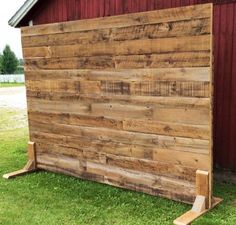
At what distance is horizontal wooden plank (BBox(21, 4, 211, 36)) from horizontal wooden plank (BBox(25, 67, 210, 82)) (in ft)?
1.77

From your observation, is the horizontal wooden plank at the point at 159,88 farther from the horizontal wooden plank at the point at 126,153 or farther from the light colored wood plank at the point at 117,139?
the horizontal wooden plank at the point at 126,153

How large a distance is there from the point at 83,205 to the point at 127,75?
162cm

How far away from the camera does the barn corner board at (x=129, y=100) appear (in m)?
3.94

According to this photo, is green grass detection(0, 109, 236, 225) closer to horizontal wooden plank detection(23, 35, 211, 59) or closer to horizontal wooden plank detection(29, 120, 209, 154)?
horizontal wooden plank detection(29, 120, 209, 154)

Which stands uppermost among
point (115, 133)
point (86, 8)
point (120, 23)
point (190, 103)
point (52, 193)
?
point (86, 8)

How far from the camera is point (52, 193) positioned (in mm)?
4805

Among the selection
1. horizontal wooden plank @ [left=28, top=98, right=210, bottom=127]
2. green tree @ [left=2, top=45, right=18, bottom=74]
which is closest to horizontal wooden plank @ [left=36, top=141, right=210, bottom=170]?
horizontal wooden plank @ [left=28, top=98, right=210, bottom=127]

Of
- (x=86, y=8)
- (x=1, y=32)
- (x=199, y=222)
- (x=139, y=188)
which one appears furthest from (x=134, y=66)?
(x=1, y=32)

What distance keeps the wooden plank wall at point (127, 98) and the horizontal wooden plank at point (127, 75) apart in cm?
1

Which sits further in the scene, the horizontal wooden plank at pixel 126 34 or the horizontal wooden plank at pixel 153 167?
the horizontal wooden plank at pixel 153 167

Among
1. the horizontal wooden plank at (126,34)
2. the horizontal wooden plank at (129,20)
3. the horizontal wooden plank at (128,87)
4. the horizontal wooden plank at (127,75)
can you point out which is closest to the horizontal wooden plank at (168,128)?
the horizontal wooden plank at (128,87)

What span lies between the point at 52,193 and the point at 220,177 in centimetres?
227

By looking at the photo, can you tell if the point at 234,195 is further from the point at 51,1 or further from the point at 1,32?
the point at 1,32

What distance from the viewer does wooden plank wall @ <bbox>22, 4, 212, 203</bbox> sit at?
3.94m
